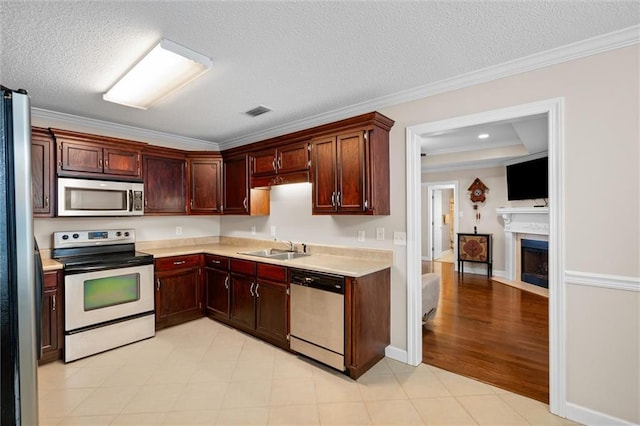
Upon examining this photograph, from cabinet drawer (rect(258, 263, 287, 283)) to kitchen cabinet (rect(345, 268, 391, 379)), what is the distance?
30.1 inches

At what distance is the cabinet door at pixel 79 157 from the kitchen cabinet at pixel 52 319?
1.10m

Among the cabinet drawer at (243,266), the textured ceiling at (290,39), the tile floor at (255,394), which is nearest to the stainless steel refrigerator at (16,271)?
the textured ceiling at (290,39)

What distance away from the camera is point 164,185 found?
157 inches

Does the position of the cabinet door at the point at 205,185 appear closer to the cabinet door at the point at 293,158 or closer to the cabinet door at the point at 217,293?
the cabinet door at the point at 217,293

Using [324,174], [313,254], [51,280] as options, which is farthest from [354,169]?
[51,280]

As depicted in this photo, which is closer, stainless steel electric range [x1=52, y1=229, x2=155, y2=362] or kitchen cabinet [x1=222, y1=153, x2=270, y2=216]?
stainless steel electric range [x1=52, y1=229, x2=155, y2=362]

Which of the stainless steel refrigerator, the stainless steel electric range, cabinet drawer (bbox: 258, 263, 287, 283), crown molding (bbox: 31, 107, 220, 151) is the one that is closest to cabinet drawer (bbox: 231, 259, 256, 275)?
cabinet drawer (bbox: 258, 263, 287, 283)

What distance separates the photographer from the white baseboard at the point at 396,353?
2.87 metres

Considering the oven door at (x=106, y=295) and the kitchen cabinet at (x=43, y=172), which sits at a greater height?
the kitchen cabinet at (x=43, y=172)

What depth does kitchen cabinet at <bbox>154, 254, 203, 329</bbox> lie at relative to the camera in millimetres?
3602

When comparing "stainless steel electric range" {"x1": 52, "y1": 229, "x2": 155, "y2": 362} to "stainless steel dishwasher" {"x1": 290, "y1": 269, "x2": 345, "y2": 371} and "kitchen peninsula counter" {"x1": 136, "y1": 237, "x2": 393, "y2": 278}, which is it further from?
"stainless steel dishwasher" {"x1": 290, "y1": 269, "x2": 345, "y2": 371}

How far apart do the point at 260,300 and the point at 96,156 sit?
240cm

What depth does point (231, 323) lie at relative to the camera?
368cm

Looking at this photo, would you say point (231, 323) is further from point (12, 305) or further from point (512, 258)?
point (512, 258)
